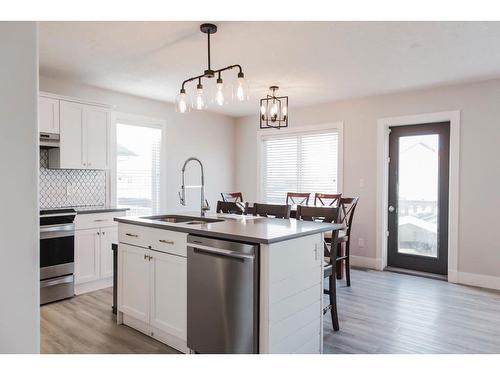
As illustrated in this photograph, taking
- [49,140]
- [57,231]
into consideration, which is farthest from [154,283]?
[49,140]

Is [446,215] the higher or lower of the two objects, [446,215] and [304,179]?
the lower

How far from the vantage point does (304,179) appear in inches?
233

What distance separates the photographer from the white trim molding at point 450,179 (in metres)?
4.39

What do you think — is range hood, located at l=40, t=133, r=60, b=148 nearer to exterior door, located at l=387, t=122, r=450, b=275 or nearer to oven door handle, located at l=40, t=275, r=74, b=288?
oven door handle, located at l=40, t=275, r=74, b=288

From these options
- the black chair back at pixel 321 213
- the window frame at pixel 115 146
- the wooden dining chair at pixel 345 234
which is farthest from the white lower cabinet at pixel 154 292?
the wooden dining chair at pixel 345 234

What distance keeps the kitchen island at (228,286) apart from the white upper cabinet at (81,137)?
1656 millimetres

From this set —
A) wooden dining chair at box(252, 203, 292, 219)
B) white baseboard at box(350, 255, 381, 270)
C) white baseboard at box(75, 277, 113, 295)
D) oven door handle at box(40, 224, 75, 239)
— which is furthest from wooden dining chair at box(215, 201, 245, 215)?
white baseboard at box(350, 255, 381, 270)

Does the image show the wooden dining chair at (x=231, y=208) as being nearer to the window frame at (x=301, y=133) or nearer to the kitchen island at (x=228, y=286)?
the kitchen island at (x=228, y=286)

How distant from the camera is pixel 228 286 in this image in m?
2.17

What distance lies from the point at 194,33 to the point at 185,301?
2136mm

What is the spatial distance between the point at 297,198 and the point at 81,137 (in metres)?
3.28
